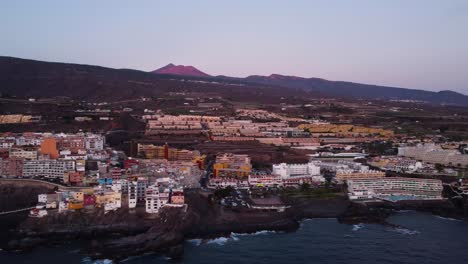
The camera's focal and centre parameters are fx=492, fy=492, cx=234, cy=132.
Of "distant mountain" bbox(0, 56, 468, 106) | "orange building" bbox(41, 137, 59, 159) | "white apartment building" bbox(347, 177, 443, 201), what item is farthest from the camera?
"distant mountain" bbox(0, 56, 468, 106)

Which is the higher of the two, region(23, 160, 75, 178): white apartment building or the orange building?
the orange building

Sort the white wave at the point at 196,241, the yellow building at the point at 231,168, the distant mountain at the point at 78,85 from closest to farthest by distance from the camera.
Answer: the white wave at the point at 196,241 < the yellow building at the point at 231,168 < the distant mountain at the point at 78,85

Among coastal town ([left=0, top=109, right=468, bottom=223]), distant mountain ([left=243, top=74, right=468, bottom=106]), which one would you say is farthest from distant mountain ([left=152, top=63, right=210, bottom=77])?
coastal town ([left=0, top=109, right=468, bottom=223])

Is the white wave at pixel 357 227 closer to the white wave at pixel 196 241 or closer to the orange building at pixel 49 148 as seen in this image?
the white wave at pixel 196 241

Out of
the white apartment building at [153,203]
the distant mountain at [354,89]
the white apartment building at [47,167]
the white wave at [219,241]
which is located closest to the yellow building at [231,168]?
the white apartment building at [153,203]

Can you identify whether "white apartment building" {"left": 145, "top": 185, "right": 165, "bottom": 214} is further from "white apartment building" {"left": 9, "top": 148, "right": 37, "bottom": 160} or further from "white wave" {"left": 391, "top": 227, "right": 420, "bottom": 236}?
"white wave" {"left": 391, "top": 227, "right": 420, "bottom": 236}

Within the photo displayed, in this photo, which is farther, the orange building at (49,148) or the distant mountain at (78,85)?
the distant mountain at (78,85)
